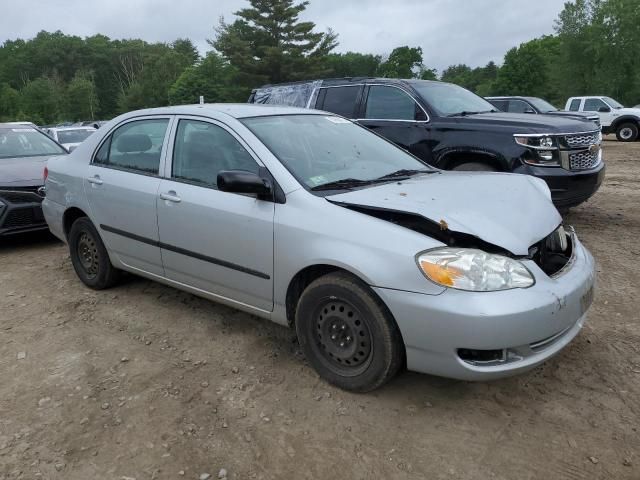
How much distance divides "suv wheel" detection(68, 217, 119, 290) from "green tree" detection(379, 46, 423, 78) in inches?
3275

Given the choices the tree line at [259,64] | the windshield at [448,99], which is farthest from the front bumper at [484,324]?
the tree line at [259,64]

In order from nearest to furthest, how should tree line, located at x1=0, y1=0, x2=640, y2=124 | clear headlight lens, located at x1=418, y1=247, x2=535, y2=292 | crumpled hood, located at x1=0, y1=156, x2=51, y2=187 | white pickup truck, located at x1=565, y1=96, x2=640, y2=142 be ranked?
clear headlight lens, located at x1=418, y1=247, x2=535, y2=292 < crumpled hood, located at x1=0, y1=156, x2=51, y2=187 < white pickup truck, located at x1=565, y1=96, x2=640, y2=142 < tree line, located at x1=0, y1=0, x2=640, y2=124

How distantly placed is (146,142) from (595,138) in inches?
202

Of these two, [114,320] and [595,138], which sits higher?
[595,138]

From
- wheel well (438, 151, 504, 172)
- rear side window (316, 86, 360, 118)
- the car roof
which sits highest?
rear side window (316, 86, 360, 118)

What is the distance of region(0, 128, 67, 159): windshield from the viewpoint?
7.29 meters

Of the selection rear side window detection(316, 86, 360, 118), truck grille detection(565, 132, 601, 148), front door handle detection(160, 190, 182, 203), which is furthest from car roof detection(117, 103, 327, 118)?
truck grille detection(565, 132, 601, 148)

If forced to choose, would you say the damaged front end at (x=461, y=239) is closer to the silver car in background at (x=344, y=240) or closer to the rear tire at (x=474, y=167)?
the silver car in background at (x=344, y=240)

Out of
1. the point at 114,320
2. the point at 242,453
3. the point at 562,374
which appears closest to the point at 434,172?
the point at 562,374

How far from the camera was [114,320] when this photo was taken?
4211mm

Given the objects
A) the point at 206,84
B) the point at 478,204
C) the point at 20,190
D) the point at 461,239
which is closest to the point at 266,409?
the point at 461,239

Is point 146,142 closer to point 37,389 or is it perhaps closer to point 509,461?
point 37,389

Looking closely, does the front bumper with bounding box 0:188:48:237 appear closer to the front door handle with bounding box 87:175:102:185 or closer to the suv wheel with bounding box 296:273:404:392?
the front door handle with bounding box 87:175:102:185

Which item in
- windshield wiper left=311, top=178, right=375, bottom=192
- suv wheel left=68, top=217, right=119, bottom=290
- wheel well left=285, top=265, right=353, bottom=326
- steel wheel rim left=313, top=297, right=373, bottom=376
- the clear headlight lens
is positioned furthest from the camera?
suv wheel left=68, top=217, right=119, bottom=290
